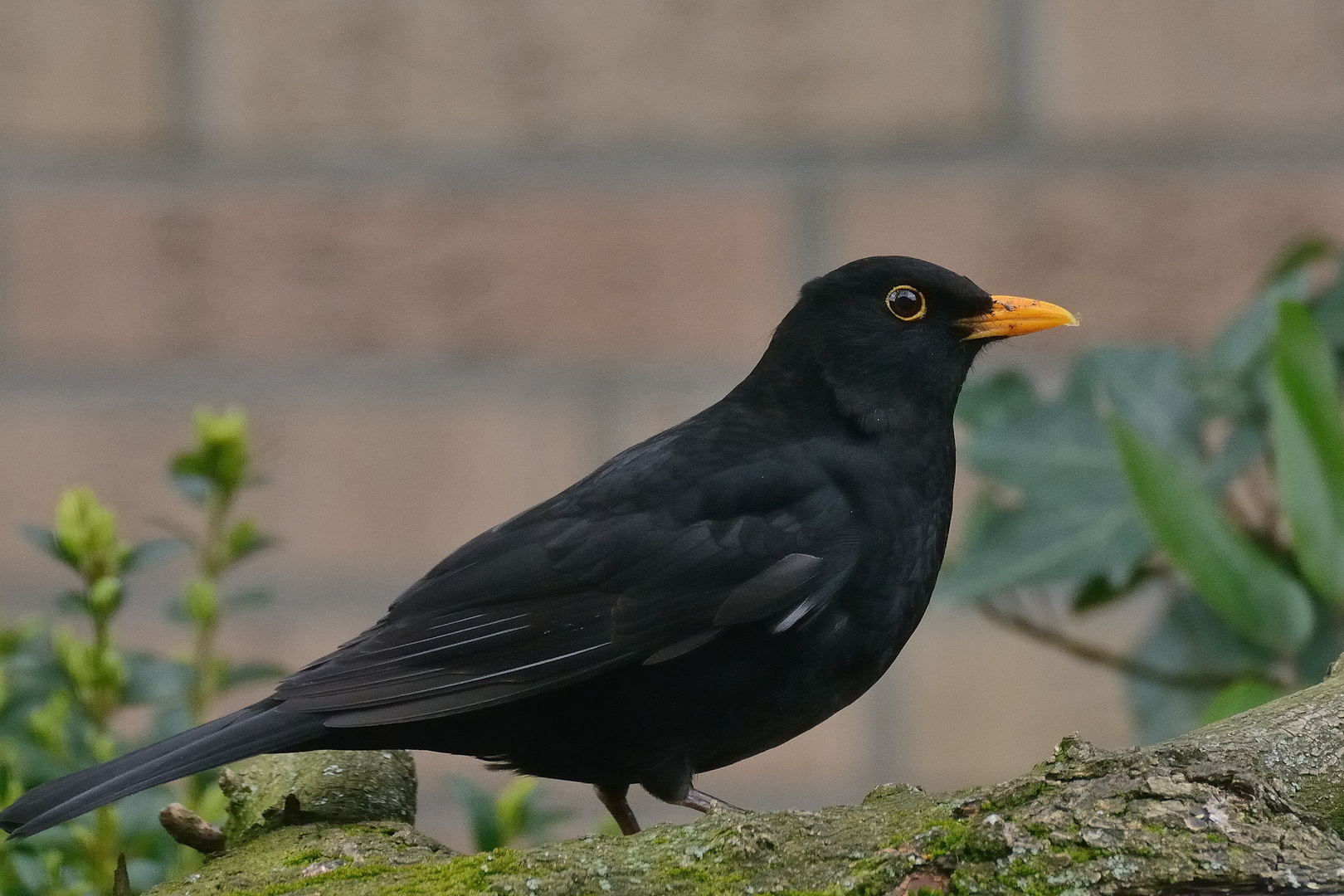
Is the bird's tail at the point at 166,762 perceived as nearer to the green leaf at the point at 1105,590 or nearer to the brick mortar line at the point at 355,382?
the green leaf at the point at 1105,590

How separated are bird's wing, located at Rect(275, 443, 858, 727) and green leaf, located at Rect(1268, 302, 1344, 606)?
2.13ft

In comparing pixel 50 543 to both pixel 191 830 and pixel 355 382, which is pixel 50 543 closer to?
pixel 191 830

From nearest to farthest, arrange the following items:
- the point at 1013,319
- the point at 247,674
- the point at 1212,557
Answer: the point at 247,674, the point at 1212,557, the point at 1013,319

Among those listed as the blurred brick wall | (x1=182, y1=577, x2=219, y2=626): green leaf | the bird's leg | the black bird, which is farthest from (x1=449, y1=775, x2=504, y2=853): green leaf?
the blurred brick wall

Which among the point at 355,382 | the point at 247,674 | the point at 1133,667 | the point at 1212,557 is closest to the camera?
the point at 247,674

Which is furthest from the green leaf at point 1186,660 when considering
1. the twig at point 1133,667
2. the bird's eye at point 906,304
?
the bird's eye at point 906,304

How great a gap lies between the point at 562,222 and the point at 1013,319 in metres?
1.59

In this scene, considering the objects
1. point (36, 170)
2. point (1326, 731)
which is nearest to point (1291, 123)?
point (1326, 731)

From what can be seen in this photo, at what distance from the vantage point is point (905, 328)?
98.5 inches

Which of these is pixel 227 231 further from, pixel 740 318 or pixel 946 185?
pixel 946 185

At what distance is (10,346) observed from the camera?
150 inches

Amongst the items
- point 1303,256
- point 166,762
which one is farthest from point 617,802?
point 1303,256

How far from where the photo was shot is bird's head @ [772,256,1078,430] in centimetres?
247

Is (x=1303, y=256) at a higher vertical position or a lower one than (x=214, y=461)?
higher
